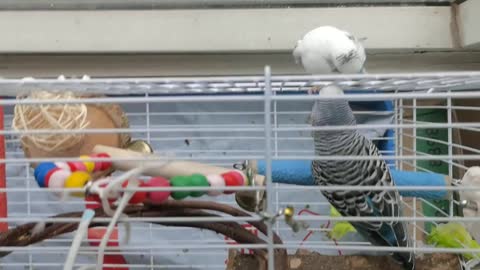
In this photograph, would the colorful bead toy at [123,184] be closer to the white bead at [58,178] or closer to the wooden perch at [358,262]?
the white bead at [58,178]

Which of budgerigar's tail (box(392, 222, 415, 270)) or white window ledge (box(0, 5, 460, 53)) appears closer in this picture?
budgerigar's tail (box(392, 222, 415, 270))

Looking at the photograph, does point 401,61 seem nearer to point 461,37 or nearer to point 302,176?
point 461,37

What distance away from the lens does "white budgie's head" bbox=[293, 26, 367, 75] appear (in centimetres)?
56

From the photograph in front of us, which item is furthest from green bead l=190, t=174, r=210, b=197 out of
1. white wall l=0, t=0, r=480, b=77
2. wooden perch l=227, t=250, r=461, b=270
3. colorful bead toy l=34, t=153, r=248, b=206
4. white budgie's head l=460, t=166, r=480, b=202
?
white wall l=0, t=0, r=480, b=77

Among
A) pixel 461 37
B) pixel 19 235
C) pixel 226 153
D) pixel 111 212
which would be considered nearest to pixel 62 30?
pixel 226 153

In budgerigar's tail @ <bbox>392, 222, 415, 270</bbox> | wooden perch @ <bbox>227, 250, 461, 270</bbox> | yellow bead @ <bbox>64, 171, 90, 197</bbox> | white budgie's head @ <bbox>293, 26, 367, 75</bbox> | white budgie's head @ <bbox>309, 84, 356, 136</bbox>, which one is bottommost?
wooden perch @ <bbox>227, 250, 461, 270</bbox>

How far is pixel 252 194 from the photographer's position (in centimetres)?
58

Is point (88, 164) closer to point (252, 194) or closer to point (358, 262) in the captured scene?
point (252, 194)

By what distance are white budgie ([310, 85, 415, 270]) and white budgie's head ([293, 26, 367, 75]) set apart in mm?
46

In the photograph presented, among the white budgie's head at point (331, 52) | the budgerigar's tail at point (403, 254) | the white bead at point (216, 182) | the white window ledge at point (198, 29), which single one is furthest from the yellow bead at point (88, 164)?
the white window ledge at point (198, 29)

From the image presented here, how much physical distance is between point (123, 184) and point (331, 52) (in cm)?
25

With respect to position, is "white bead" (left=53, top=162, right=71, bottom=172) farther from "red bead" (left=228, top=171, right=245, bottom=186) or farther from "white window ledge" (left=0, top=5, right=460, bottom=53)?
"white window ledge" (left=0, top=5, right=460, bottom=53)

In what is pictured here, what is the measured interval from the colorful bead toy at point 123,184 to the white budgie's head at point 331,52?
0.16m

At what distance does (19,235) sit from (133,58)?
19.4 inches
